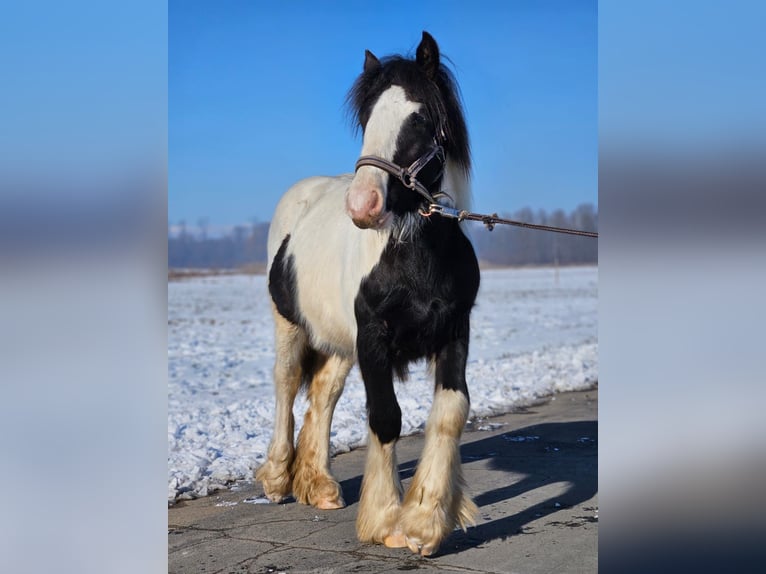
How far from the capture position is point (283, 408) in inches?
169

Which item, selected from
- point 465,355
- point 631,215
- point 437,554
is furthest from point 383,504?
point 631,215

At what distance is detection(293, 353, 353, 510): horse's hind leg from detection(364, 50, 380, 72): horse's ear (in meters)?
1.70

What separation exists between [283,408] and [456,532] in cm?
138

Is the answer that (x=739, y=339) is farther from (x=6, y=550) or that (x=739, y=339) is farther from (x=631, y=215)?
(x=6, y=550)

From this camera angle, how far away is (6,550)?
165 centimetres

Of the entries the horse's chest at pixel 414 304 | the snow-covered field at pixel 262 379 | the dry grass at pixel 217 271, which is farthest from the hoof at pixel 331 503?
the dry grass at pixel 217 271

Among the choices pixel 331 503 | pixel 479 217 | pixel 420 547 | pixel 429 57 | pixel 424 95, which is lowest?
pixel 331 503

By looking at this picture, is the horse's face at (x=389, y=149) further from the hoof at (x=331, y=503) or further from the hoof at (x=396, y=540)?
the hoof at (x=331, y=503)

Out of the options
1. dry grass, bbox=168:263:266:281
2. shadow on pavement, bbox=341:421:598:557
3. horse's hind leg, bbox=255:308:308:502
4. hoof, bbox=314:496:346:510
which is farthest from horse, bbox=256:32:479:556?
dry grass, bbox=168:263:266:281

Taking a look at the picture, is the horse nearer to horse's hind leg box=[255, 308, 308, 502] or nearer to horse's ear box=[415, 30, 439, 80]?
horse's ear box=[415, 30, 439, 80]

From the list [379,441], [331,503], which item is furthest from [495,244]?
[379,441]

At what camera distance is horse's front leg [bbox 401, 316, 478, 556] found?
2.91 meters

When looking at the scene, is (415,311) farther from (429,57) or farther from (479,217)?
(429,57)

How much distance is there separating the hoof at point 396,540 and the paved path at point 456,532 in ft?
0.08
